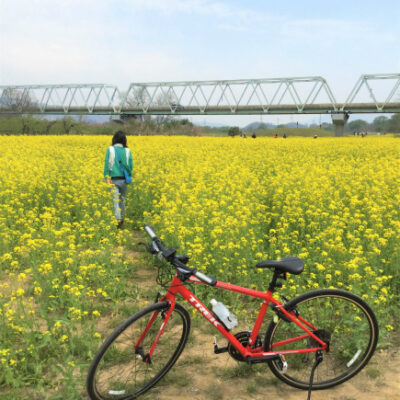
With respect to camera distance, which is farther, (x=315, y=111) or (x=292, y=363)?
(x=315, y=111)

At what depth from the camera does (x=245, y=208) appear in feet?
21.0

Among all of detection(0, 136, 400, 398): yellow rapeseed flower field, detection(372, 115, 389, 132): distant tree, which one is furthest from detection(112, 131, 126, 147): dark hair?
detection(372, 115, 389, 132): distant tree

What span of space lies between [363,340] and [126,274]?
3.45 meters

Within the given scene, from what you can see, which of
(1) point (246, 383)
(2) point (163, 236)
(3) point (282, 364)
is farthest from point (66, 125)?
(3) point (282, 364)

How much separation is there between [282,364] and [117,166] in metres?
5.77

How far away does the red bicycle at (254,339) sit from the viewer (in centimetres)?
294

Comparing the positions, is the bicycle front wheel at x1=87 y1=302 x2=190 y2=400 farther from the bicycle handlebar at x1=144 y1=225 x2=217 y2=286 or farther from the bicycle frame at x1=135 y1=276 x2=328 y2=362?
the bicycle handlebar at x1=144 y1=225 x2=217 y2=286

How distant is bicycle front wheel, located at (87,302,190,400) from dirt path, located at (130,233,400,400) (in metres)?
0.18

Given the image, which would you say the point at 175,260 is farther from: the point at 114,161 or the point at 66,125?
the point at 66,125

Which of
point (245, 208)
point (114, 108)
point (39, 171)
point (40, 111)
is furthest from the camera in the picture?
point (40, 111)

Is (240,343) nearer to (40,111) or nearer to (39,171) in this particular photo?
(39,171)

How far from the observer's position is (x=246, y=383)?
341 centimetres

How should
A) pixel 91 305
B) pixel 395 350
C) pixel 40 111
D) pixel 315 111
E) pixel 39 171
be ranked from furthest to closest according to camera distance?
1. pixel 40 111
2. pixel 315 111
3. pixel 39 171
4. pixel 91 305
5. pixel 395 350

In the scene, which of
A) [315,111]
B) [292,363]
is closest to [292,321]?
[292,363]
